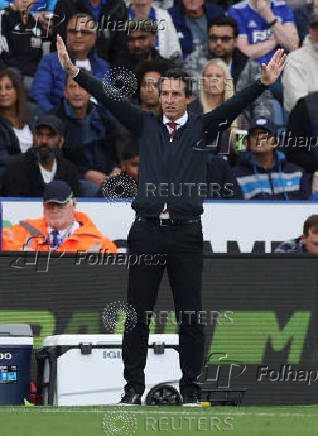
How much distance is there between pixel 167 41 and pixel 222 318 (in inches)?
177

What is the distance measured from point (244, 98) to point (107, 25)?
233 inches

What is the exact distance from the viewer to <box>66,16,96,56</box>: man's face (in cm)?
1291

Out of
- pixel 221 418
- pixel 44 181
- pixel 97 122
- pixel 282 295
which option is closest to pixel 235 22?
pixel 97 122

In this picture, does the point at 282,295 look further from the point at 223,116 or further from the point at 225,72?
the point at 225,72

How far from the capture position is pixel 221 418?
664 cm

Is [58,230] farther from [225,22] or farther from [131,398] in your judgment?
[225,22]

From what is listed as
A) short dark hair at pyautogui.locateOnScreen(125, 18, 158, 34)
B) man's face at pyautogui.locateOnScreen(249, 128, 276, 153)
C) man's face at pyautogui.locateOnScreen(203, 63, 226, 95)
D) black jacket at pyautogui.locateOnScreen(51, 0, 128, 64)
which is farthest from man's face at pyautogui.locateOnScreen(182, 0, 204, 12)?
man's face at pyautogui.locateOnScreen(249, 128, 276, 153)

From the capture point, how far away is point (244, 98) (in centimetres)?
756

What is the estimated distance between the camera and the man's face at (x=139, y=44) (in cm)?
1332

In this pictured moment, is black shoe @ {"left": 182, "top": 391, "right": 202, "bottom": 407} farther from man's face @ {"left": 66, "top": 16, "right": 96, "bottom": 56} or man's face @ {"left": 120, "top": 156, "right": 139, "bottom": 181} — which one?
man's face @ {"left": 66, "top": 16, "right": 96, "bottom": 56}

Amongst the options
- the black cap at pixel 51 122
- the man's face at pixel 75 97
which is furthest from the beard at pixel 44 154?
the man's face at pixel 75 97

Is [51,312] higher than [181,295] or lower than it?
lower

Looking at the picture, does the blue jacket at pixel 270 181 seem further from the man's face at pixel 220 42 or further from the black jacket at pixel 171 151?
the black jacket at pixel 171 151

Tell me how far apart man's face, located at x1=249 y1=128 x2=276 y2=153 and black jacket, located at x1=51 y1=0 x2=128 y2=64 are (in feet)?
5.83
